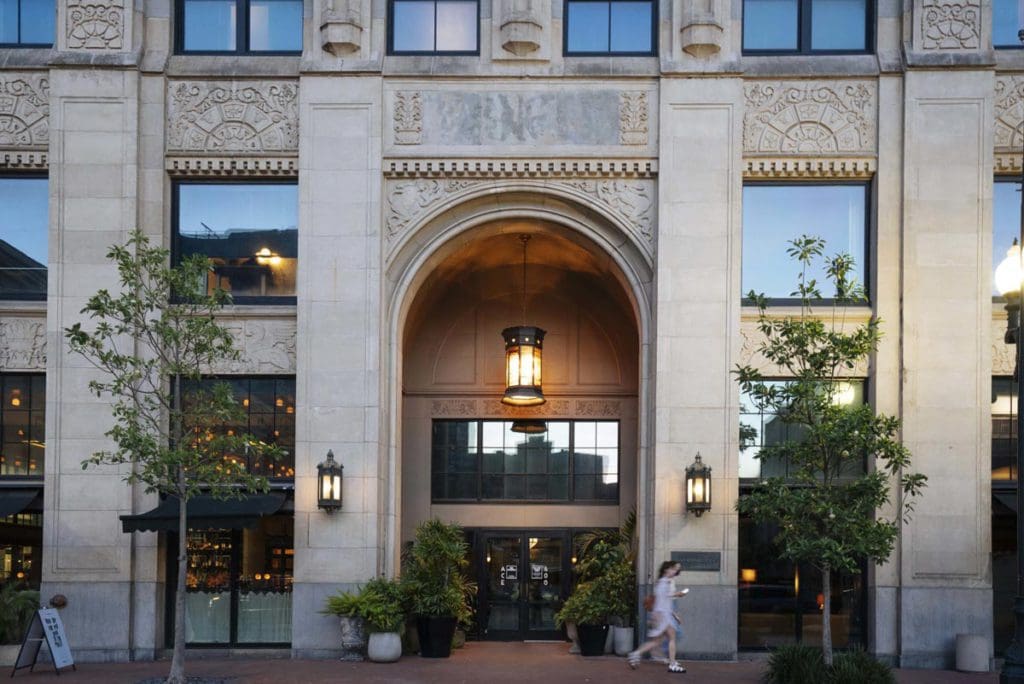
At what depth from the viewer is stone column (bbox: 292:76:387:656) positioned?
62.2 ft

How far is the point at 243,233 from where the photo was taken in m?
20.0

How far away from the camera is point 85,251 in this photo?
1936 cm

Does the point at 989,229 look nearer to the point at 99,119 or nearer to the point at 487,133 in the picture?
the point at 487,133

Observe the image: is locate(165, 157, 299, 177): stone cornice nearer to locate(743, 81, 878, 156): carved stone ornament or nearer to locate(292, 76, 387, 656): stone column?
locate(292, 76, 387, 656): stone column

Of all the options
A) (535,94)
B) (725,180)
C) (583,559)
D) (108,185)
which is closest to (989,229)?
(725,180)

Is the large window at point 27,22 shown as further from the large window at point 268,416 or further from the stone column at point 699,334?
the stone column at point 699,334

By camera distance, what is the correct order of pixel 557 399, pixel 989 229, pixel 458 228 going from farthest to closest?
pixel 557 399 < pixel 458 228 < pixel 989 229

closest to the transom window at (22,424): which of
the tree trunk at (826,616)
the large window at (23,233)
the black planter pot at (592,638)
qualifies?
the large window at (23,233)

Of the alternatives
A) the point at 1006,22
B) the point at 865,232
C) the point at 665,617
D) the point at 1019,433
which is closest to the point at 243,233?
the point at 665,617

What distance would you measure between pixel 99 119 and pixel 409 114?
17.1 ft

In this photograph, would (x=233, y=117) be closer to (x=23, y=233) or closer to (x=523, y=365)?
(x=23, y=233)

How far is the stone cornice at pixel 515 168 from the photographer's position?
1956cm

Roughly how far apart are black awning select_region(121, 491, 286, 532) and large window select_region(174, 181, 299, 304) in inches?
137

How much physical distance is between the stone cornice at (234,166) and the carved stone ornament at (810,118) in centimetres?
775
